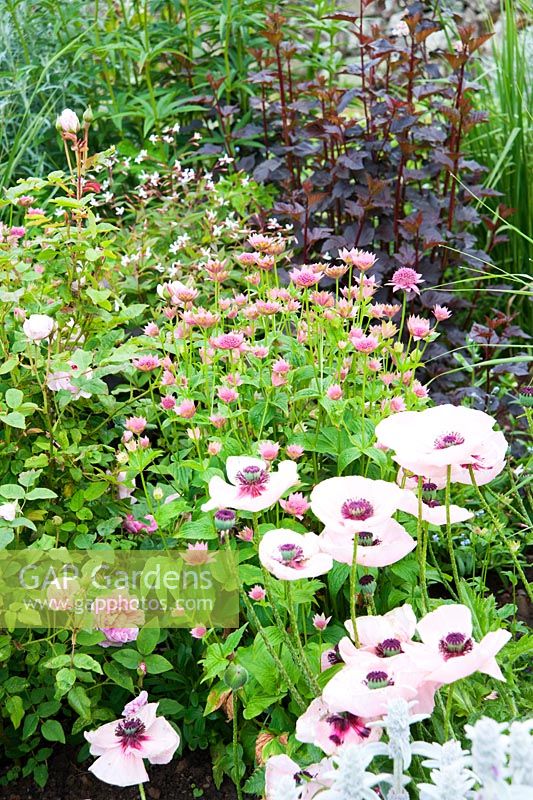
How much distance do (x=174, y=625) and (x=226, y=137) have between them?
215cm

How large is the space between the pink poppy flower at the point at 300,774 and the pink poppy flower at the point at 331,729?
30mm

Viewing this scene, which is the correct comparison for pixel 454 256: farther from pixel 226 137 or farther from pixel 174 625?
pixel 174 625

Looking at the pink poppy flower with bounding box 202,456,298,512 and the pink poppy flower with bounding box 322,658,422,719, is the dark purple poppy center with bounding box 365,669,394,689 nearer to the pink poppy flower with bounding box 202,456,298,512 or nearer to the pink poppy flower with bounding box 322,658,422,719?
the pink poppy flower with bounding box 322,658,422,719

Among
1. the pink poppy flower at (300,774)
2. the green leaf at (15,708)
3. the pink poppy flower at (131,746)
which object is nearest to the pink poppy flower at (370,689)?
the pink poppy flower at (300,774)

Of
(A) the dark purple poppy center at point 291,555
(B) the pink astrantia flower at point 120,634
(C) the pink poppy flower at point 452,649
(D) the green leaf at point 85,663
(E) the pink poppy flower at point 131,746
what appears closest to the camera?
(C) the pink poppy flower at point 452,649

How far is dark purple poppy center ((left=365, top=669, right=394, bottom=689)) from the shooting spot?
1188 millimetres

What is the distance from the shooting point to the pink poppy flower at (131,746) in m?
1.48

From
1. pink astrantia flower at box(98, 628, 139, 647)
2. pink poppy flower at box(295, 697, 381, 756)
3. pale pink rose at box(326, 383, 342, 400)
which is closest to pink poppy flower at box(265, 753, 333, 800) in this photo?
pink poppy flower at box(295, 697, 381, 756)

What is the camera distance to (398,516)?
6.18 ft

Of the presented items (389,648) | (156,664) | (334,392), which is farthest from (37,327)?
(389,648)

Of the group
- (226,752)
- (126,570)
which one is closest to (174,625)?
(126,570)

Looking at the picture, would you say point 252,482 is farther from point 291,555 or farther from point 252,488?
point 291,555

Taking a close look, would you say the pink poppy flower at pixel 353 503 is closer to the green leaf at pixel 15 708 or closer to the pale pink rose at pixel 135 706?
the pale pink rose at pixel 135 706

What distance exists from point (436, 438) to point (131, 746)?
2.35 ft
